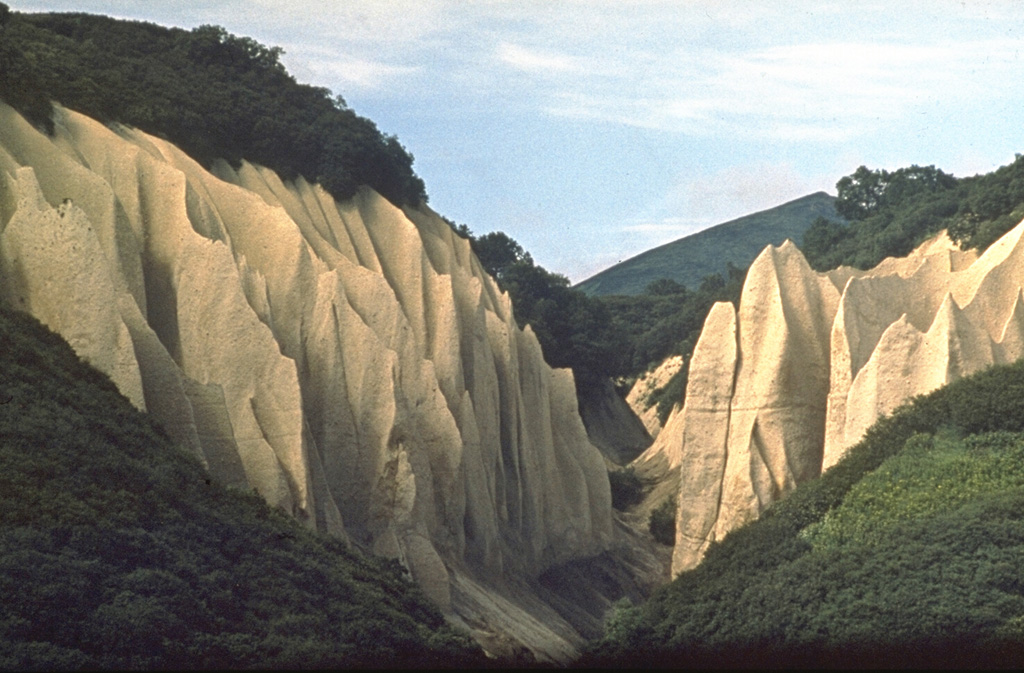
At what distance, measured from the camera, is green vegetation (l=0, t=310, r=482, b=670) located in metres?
28.0

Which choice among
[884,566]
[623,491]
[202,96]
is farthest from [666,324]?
[884,566]

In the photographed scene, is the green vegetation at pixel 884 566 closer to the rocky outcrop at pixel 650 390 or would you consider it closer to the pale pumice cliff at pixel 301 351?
the pale pumice cliff at pixel 301 351

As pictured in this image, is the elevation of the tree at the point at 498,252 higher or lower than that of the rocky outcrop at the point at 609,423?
higher

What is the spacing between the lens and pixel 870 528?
36781 mm

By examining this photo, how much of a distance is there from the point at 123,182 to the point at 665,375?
37.0 m

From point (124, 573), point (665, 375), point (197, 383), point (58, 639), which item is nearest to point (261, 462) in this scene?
point (197, 383)

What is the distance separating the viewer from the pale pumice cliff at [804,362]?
39938mm

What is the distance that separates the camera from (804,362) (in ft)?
141

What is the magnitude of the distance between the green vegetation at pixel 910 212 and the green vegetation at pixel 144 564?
26.4m

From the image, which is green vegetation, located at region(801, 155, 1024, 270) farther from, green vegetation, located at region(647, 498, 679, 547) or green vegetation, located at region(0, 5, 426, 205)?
green vegetation, located at region(0, 5, 426, 205)

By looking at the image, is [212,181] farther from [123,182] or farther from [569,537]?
[569,537]

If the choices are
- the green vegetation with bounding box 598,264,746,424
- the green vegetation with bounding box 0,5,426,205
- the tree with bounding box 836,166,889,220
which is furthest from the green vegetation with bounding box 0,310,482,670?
the tree with bounding box 836,166,889,220

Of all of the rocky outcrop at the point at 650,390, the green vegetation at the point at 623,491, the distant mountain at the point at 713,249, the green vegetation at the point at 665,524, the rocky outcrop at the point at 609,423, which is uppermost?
the distant mountain at the point at 713,249

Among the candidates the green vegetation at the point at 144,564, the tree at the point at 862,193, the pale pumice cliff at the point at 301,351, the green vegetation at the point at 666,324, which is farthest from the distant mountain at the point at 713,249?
the green vegetation at the point at 144,564
